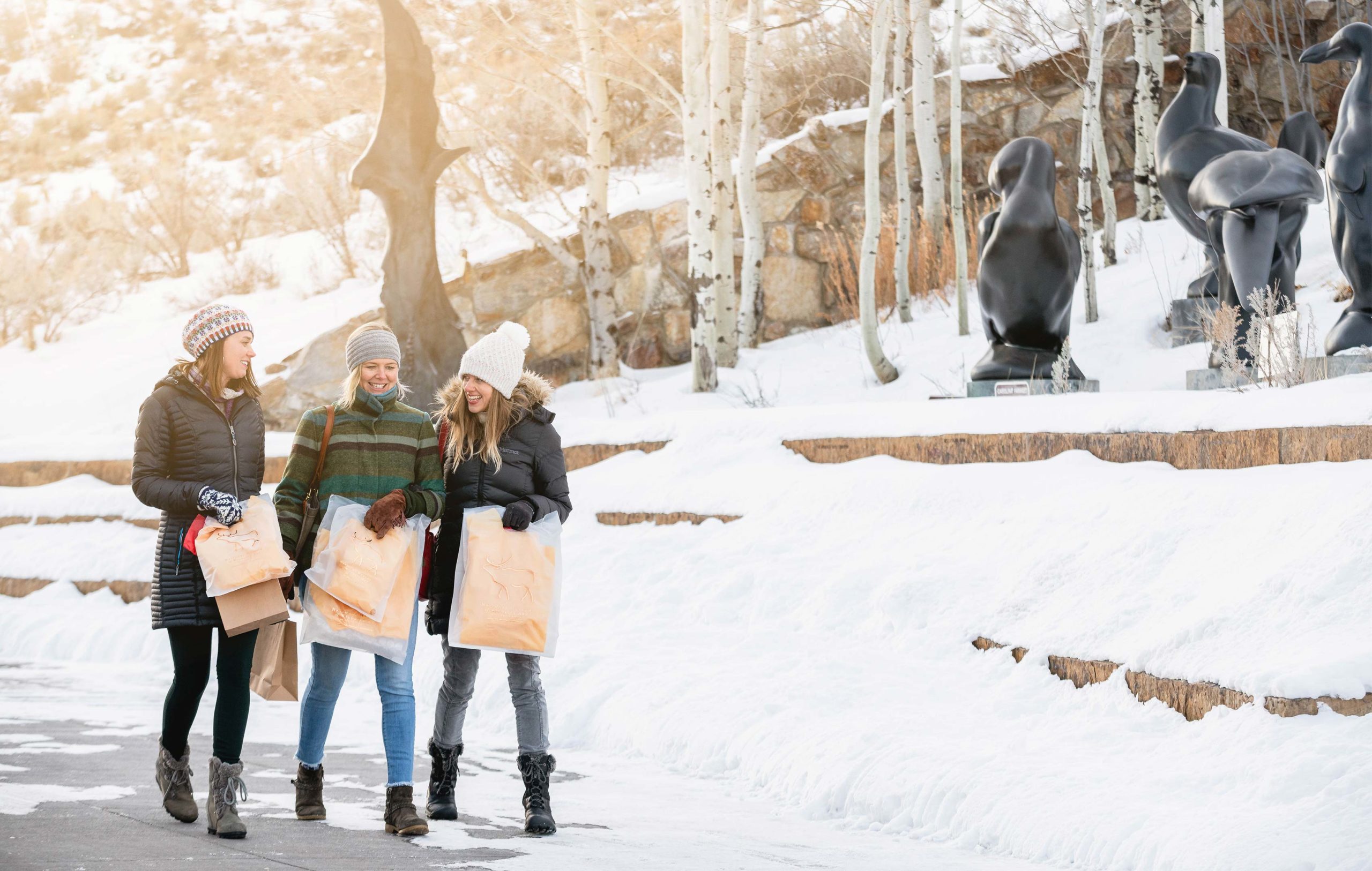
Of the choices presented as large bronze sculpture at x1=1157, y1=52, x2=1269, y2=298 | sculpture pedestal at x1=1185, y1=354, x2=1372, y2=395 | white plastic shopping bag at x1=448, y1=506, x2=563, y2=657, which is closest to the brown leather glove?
white plastic shopping bag at x1=448, y1=506, x2=563, y2=657

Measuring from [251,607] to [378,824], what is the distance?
0.73 meters

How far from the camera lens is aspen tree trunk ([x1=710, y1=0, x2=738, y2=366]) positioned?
11.9 m

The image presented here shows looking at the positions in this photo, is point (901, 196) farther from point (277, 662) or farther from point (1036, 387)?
point (277, 662)

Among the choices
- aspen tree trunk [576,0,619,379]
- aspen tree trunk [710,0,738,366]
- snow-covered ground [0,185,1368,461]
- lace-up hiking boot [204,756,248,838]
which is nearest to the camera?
lace-up hiking boot [204,756,248,838]

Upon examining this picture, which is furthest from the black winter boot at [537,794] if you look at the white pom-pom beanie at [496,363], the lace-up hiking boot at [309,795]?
the white pom-pom beanie at [496,363]

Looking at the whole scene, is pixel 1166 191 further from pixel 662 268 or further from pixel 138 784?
pixel 138 784

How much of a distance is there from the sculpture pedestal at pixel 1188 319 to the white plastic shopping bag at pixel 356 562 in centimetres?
760

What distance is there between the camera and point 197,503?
3.78 m

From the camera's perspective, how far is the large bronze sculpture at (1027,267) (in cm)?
902

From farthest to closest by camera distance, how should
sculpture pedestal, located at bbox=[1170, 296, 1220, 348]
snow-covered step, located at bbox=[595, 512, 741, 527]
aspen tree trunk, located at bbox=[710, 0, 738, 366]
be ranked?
1. aspen tree trunk, located at bbox=[710, 0, 738, 366]
2. sculpture pedestal, located at bbox=[1170, 296, 1220, 348]
3. snow-covered step, located at bbox=[595, 512, 741, 527]

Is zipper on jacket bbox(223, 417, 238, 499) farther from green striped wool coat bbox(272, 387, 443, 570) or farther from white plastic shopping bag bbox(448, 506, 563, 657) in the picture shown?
white plastic shopping bag bbox(448, 506, 563, 657)

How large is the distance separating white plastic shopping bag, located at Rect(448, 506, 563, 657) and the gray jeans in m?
0.08

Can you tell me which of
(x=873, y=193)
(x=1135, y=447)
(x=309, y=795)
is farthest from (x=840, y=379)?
(x=309, y=795)

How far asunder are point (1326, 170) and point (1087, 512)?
11.3 feet
